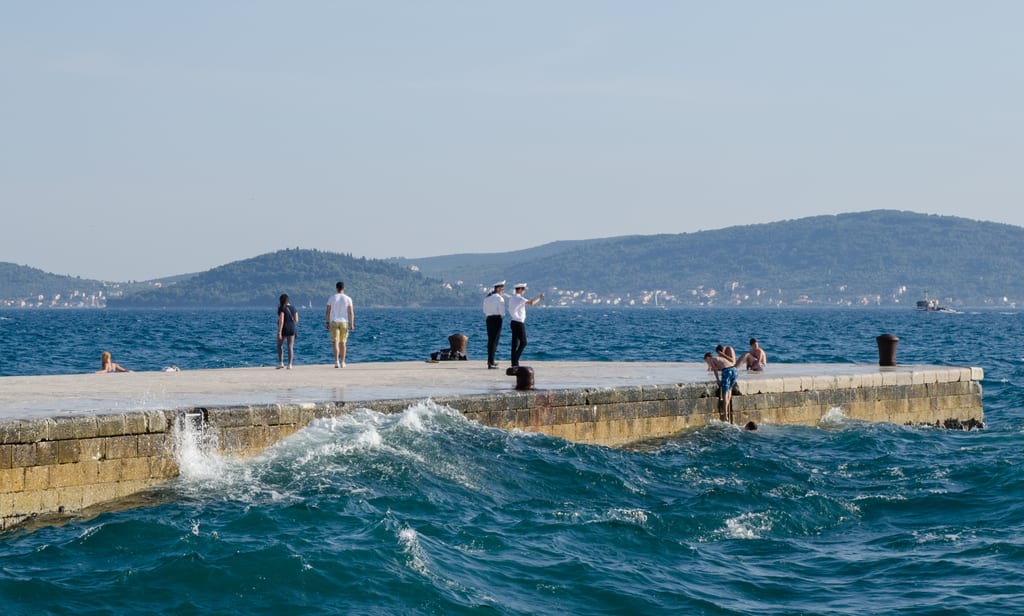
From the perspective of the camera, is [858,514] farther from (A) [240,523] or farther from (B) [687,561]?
(A) [240,523]

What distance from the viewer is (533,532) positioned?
14086 mm

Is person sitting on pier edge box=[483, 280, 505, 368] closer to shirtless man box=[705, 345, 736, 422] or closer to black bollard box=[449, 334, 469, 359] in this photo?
black bollard box=[449, 334, 469, 359]

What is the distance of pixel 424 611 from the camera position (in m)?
11.4

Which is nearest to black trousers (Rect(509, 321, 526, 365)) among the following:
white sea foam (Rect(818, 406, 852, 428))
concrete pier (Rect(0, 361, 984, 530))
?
concrete pier (Rect(0, 361, 984, 530))

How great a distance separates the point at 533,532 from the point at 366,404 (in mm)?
3472

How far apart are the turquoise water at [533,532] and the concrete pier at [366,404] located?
1.00ft

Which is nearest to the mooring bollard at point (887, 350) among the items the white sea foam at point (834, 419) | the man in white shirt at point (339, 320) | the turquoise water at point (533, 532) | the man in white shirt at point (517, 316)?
the white sea foam at point (834, 419)

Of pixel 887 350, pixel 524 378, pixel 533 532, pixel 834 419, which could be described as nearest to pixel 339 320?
pixel 524 378

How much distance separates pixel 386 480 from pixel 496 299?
847cm

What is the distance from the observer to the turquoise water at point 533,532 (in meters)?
11.8

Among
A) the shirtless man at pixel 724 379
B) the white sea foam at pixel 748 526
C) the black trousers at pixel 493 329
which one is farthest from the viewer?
the black trousers at pixel 493 329

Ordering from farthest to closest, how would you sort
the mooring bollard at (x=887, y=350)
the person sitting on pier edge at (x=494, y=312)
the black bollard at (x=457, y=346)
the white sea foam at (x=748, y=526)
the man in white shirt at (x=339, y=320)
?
the black bollard at (x=457, y=346), the mooring bollard at (x=887, y=350), the man in white shirt at (x=339, y=320), the person sitting on pier edge at (x=494, y=312), the white sea foam at (x=748, y=526)

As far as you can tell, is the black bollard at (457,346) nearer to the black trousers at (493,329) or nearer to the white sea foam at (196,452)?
the black trousers at (493,329)

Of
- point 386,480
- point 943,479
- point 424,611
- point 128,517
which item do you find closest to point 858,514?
point 943,479
